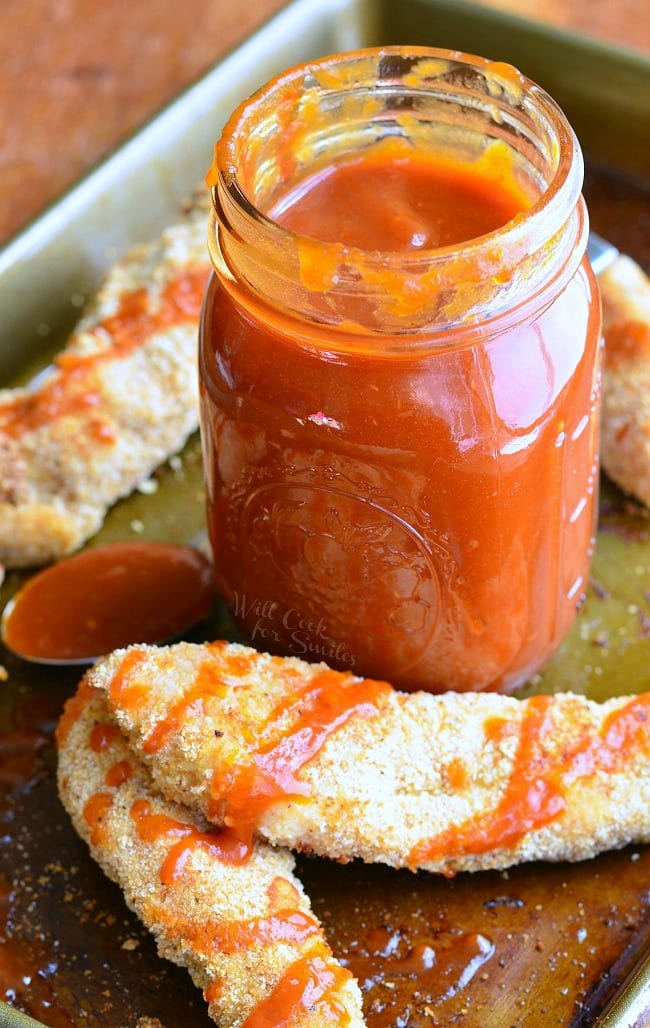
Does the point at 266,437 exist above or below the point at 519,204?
below

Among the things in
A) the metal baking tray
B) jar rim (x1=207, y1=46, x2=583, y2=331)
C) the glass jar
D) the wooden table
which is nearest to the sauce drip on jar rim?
the metal baking tray

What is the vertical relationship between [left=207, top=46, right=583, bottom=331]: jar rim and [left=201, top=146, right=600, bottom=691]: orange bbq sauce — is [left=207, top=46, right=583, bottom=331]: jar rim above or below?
above

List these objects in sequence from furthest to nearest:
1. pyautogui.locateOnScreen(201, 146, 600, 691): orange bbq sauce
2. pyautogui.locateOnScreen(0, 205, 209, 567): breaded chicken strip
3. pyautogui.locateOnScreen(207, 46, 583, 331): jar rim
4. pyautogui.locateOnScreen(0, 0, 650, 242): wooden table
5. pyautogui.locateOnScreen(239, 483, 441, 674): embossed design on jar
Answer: pyautogui.locateOnScreen(0, 0, 650, 242): wooden table
pyautogui.locateOnScreen(0, 205, 209, 567): breaded chicken strip
pyautogui.locateOnScreen(239, 483, 441, 674): embossed design on jar
pyautogui.locateOnScreen(201, 146, 600, 691): orange bbq sauce
pyautogui.locateOnScreen(207, 46, 583, 331): jar rim

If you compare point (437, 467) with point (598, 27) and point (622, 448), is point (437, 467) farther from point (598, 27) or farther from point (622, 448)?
Result: point (598, 27)

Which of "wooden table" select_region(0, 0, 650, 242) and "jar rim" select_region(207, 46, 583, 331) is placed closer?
"jar rim" select_region(207, 46, 583, 331)

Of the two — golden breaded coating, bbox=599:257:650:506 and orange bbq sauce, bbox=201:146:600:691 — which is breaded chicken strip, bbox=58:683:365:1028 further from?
golden breaded coating, bbox=599:257:650:506

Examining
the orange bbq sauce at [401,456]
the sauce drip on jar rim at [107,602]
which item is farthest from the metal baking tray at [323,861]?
the orange bbq sauce at [401,456]

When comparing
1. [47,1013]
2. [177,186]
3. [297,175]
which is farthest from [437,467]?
[177,186]

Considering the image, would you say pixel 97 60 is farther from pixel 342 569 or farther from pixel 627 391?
pixel 342 569
